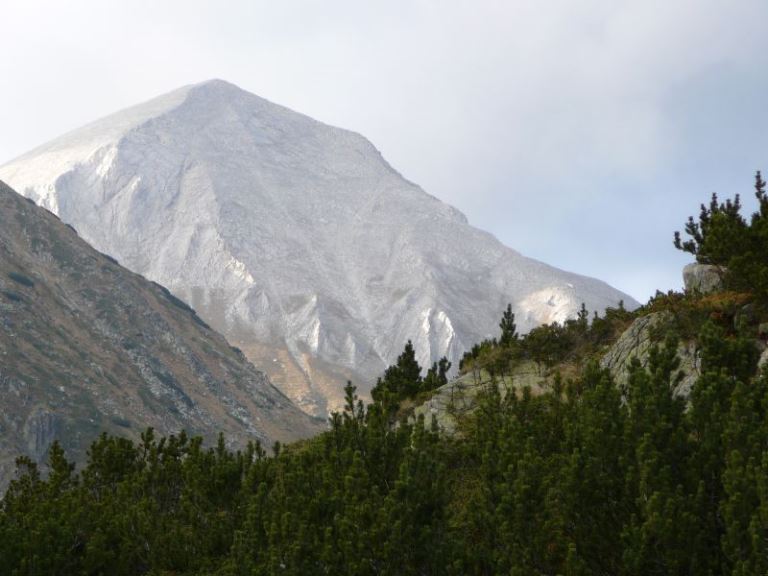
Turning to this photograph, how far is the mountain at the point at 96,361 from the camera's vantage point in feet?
284

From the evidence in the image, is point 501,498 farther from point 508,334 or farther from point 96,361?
point 96,361

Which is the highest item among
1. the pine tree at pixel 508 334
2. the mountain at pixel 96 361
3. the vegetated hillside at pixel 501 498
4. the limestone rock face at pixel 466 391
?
the mountain at pixel 96 361

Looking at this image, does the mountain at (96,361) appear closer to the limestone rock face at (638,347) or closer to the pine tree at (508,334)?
the pine tree at (508,334)

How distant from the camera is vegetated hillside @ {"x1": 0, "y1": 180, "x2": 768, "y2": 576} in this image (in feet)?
32.3

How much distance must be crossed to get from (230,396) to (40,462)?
39949 mm

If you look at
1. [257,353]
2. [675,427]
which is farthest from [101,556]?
[257,353]

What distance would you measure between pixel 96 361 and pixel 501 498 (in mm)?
100355

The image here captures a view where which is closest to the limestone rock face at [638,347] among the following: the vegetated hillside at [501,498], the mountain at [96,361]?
the vegetated hillside at [501,498]

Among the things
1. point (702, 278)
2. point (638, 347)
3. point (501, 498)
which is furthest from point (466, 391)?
point (501, 498)

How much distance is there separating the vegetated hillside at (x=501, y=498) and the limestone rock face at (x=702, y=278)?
13.7 ft

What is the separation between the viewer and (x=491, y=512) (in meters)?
11.8

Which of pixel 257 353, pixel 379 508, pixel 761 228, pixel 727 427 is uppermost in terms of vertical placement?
pixel 257 353

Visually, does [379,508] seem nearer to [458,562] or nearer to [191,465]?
[458,562]

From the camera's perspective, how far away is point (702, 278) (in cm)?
2505
